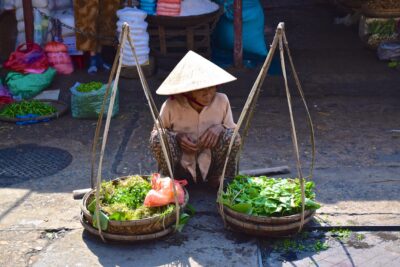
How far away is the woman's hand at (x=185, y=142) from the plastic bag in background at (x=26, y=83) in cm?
369

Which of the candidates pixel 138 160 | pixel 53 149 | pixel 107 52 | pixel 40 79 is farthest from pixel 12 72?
pixel 138 160

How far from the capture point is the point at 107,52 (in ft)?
28.9

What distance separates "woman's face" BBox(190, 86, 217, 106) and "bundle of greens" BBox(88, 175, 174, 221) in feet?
2.39

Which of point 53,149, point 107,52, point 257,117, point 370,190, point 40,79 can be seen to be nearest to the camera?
point 370,190

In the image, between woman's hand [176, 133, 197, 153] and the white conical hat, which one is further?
woman's hand [176, 133, 197, 153]

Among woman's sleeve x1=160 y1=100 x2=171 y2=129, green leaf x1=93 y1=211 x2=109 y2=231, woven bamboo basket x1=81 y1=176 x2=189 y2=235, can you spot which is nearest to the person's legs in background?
woman's sleeve x1=160 y1=100 x2=171 y2=129

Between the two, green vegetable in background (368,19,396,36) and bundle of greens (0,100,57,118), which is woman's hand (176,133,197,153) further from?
green vegetable in background (368,19,396,36)

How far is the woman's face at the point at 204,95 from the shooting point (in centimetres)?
439

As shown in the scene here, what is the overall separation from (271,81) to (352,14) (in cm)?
340

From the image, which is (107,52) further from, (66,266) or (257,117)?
(66,266)

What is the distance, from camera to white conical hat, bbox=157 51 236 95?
4246 millimetres

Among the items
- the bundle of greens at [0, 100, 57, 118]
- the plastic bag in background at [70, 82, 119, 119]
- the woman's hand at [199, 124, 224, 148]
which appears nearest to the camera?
the woman's hand at [199, 124, 224, 148]

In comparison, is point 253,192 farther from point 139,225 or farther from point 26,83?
point 26,83

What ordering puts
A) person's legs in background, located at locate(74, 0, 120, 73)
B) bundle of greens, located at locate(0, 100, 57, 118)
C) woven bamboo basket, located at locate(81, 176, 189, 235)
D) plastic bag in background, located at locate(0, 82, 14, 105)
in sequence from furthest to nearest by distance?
1. person's legs in background, located at locate(74, 0, 120, 73)
2. plastic bag in background, located at locate(0, 82, 14, 105)
3. bundle of greens, located at locate(0, 100, 57, 118)
4. woven bamboo basket, located at locate(81, 176, 189, 235)
